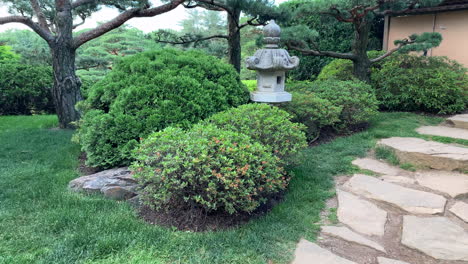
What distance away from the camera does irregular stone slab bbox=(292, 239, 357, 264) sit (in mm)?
2072

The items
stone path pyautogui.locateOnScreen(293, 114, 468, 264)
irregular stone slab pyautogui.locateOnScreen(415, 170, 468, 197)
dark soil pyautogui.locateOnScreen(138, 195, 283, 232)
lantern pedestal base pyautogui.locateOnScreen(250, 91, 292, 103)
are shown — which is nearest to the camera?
stone path pyautogui.locateOnScreen(293, 114, 468, 264)

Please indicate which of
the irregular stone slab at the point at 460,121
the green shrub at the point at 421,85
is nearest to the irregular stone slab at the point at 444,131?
the irregular stone slab at the point at 460,121

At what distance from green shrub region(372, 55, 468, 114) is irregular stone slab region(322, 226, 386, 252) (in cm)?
433

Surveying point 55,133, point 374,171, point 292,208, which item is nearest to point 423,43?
point 374,171

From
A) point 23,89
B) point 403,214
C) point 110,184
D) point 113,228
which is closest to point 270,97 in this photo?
point 403,214

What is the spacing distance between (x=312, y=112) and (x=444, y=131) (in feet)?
6.63

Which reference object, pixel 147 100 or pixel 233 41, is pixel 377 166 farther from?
pixel 233 41

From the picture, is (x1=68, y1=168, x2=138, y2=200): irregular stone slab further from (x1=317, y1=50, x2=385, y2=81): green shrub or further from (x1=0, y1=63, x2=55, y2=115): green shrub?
(x1=0, y1=63, x2=55, y2=115): green shrub

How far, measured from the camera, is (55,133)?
5277mm

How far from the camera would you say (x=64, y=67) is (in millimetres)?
5445

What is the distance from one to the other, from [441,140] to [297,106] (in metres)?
1.96

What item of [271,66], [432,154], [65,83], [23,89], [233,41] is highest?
[233,41]

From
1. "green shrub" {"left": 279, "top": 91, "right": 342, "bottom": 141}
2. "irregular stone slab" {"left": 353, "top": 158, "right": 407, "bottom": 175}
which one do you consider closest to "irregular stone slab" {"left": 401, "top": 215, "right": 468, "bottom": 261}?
"irregular stone slab" {"left": 353, "top": 158, "right": 407, "bottom": 175}

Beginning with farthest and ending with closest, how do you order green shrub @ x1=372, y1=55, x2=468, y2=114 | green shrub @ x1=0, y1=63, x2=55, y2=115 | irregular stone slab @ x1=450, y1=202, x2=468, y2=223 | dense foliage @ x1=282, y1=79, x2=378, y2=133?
green shrub @ x1=0, y1=63, x2=55, y2=115 < green shrub @ x1=372, y1=55, x2=468, y2=114 < dense foliage @ x1=282, y1=79, x2=378, y2=133 < irregular stone slab @ x1=450, y1=202, x2=468, y2=223
